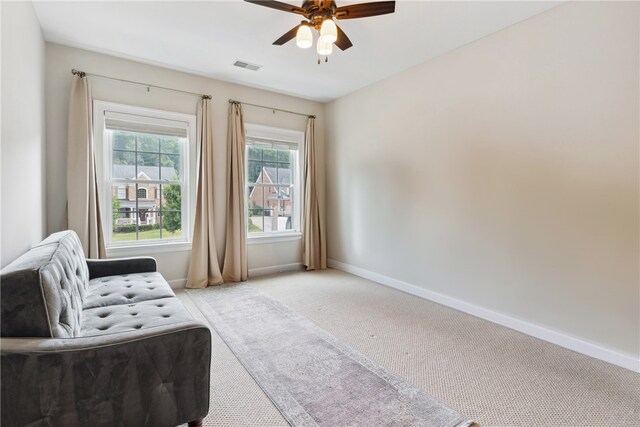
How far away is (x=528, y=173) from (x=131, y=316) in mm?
3233

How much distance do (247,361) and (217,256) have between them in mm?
2162

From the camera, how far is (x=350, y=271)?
15.6 feet

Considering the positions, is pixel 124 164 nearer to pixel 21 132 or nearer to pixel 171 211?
pixel 171 211

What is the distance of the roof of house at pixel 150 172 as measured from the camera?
361 centimetres

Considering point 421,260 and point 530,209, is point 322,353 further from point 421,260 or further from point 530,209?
point 530,209

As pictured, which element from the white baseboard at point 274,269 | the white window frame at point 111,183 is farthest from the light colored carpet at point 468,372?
the white baseboard at point 274,269

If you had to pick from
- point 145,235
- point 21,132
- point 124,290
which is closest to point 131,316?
point 124,290

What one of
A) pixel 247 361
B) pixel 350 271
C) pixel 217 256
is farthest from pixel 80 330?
pixel 350 271

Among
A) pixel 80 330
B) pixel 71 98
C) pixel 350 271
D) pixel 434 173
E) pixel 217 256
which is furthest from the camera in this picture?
pixel 350 271

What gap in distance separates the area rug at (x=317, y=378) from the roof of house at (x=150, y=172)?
183 cm

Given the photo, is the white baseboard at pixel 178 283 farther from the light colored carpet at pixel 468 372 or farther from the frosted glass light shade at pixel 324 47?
the frosted glass light shade at pixel 324 47

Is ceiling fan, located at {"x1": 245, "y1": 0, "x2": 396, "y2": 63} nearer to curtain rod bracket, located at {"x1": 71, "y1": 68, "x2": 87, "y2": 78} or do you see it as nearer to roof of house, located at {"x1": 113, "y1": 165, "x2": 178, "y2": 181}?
curtain rod bracket, located at {"x1": 71, "y1": 68, "x2": 87, "y2": 78}

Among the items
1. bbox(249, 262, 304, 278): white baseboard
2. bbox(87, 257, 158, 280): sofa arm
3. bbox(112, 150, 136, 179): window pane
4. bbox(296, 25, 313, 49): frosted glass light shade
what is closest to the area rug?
bbox(87, 257, 158, 280): sofa arm

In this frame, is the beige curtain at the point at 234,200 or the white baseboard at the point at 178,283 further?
the beige curtain at the point at 234,200
